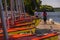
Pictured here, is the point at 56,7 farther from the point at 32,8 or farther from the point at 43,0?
the point at 32,8

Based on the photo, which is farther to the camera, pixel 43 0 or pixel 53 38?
pixel 43 0

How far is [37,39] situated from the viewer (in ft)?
19.3

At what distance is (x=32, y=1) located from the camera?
28812 mm

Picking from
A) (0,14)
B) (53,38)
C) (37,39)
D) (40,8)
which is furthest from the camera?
(40,8)

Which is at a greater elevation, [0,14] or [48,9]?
[0,14]

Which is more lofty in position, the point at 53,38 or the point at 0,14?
the point at 0,14

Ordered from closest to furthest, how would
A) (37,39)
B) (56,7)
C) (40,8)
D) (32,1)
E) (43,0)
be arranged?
(37,39) < (32,1) < (40,8) < (43,0) < (56,7)

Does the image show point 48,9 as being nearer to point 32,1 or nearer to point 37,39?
point 32,1

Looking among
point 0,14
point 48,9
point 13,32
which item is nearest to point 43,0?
point 48,9

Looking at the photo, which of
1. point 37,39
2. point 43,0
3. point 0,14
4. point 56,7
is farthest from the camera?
point 56,7

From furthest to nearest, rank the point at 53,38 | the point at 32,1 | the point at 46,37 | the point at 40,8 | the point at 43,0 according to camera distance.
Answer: the point at 43,0 → the point at 40,8 → the point at 32,1 → the point at 53,38 → the point at 46,37

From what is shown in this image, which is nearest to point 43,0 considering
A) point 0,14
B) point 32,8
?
point 32,8

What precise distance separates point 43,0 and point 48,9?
1.89m

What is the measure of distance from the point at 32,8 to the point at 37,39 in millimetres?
24569
